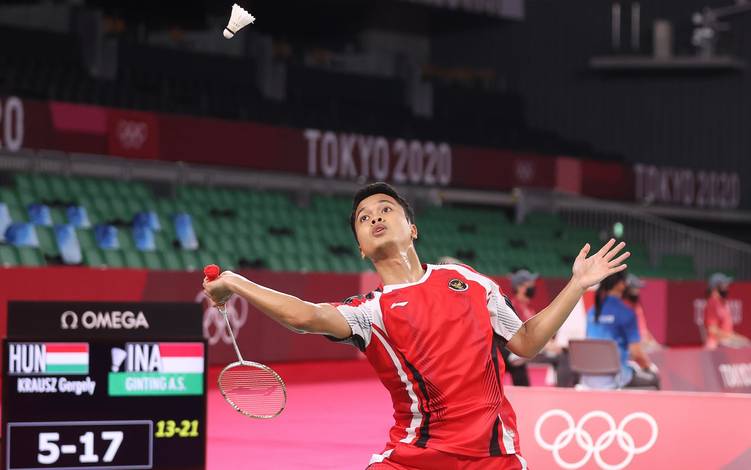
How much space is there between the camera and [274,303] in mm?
4156

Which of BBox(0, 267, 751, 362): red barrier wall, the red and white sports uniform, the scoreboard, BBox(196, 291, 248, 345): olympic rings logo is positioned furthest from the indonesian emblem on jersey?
BBox(196, 291, 248, 345): olympic rings logo

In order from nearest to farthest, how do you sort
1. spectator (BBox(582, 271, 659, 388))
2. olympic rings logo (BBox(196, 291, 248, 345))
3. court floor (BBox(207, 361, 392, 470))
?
court floor (BBox(207, 361, 392, 470)) < spectator (BBox(582, 271, 659, 388)) < olympic rings logo (BBox(196, 291, 248, 345))

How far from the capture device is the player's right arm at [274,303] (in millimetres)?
4102

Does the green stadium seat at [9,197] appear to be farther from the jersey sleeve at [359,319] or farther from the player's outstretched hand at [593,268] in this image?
the player's outstretched hand at [593,268]

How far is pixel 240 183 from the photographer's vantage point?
26297 millimetres

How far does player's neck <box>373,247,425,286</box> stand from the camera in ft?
14.8

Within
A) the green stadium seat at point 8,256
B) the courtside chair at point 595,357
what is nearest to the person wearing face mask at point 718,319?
the courtside chair at point 595,357

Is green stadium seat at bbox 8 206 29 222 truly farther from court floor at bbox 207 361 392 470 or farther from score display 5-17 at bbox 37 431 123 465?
score display 5-17 at bbox 37 431 123 465

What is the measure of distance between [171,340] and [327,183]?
19.7 m

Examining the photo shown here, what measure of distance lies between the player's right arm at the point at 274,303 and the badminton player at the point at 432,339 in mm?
16

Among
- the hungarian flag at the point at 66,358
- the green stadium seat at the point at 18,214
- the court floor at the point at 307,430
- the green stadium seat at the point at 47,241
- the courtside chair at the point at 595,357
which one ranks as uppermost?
the green stadium seat at the point at 18,214

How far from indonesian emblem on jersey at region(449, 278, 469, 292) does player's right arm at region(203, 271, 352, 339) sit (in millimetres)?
443

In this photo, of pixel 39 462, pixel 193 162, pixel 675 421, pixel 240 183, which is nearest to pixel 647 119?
pixel 240 183

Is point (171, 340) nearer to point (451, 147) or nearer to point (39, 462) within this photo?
point (39, 462)
